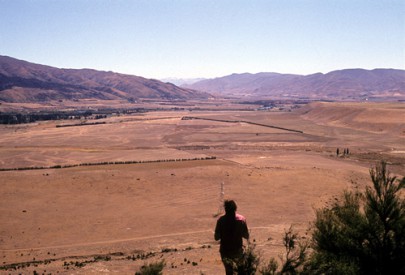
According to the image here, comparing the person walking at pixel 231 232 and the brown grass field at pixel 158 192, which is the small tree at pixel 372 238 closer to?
the person walking at pixel 231 232

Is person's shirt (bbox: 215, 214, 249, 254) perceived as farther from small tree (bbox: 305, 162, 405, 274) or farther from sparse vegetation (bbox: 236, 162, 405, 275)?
small tree (bbox: 305, 162, 405, 274)

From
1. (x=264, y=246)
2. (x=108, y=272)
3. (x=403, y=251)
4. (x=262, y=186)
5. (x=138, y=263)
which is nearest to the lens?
(x=403, y=251)

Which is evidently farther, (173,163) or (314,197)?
(173,163)

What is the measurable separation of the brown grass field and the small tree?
12.2 ft

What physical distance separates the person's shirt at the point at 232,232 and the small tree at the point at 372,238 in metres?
1.33

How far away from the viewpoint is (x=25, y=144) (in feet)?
170

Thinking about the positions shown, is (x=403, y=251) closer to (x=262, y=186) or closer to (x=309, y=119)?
(x=262, y=186)

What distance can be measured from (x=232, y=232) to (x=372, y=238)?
3034 millimetres

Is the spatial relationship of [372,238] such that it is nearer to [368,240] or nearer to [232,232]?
[368,240]

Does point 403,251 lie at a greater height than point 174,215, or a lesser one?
greater

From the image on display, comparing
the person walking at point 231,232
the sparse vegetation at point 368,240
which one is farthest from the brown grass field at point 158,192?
the person walking at point 231,232

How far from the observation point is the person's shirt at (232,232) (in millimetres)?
6496

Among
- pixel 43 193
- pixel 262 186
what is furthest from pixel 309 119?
pixel 43 193

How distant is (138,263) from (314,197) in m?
15.4
